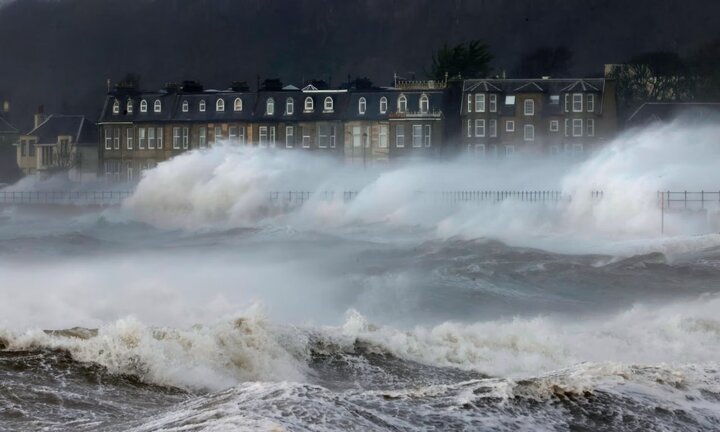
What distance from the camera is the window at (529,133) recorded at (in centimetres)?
7512

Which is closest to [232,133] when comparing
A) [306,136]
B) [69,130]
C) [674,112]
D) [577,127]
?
[306,136]

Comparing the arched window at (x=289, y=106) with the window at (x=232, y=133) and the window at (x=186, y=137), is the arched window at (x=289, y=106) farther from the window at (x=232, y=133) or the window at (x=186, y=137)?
the window at (x=186, y=137)

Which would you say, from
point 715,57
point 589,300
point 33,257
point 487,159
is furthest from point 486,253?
point 715,57

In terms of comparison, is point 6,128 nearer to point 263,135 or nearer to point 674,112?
point 263,135

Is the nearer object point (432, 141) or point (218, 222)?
point (218, 222)

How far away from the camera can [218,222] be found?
6525 cm

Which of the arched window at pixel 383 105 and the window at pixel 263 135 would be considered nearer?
the arched window at pixel 383 105

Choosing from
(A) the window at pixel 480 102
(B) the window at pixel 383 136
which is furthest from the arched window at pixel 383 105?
(A) the window at pixel 480 102

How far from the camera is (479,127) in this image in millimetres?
75312

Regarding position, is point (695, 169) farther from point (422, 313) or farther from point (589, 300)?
point (422, 313)

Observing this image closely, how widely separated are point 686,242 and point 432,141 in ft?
106

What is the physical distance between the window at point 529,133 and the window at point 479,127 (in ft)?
7.12

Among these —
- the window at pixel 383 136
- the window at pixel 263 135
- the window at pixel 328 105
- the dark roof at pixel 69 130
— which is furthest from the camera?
the dark roof at pixel 69 130

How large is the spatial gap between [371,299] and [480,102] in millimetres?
41965
